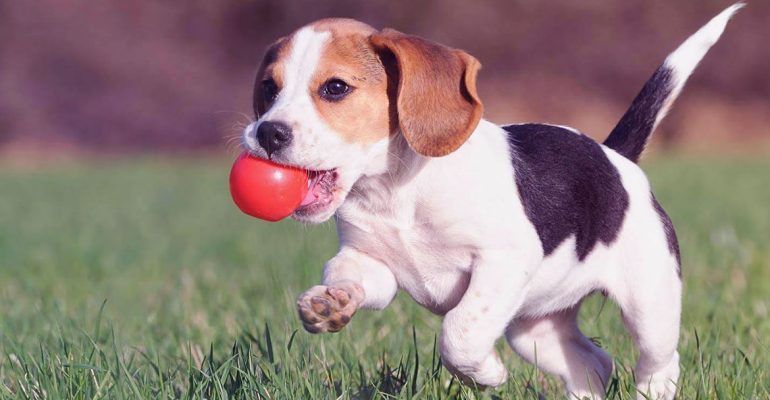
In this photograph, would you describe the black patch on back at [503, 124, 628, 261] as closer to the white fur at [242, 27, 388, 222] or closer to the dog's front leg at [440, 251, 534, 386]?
the dog's front leg at [440, 251, 534, 386]

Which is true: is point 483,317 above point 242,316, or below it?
above

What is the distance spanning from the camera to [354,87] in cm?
357

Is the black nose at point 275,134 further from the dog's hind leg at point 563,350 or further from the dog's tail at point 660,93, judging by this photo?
the dog's tail at point 660,93

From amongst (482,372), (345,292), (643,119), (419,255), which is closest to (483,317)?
(482,372)

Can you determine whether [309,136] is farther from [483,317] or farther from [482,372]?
[482,372]

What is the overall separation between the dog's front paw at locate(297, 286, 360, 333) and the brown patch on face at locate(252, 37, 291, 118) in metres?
0.70

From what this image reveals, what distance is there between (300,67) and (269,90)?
181mm

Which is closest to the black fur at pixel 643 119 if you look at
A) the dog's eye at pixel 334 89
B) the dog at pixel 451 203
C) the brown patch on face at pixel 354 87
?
the dog at pixel 451 203

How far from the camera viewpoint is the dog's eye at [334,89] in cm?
355

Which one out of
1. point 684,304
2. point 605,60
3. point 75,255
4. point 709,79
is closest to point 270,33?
point 605,60

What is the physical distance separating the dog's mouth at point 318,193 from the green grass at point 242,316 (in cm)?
40

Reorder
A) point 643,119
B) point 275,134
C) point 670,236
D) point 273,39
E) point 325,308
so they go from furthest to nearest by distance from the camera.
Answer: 1. point 273,39
2. point 643,119
3. point 670,236
4. point 275,134
5. point 325,308

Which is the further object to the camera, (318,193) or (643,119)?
(643,119)

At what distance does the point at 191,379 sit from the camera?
3.34m
